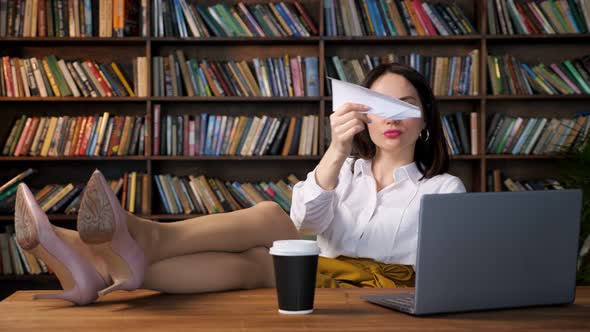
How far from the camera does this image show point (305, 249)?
118cm

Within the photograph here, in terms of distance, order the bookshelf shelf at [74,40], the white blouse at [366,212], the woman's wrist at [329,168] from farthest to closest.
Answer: the bookshelf shelf at [74,40]
the white blouse at [366,212]
the woman's wrist at [329,168]

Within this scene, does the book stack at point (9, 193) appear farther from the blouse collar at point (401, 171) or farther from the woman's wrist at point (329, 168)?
the woman's wrist at point (329, 168)

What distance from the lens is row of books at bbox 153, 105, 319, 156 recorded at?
3895mm

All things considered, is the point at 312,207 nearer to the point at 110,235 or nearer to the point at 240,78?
the point at 110,235

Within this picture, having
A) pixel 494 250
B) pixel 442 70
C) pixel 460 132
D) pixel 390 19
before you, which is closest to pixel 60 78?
pixel 390 19

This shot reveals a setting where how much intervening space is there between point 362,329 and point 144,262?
49 cm

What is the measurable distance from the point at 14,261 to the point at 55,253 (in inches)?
112

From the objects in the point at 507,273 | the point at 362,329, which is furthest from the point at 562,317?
the point at 362,329

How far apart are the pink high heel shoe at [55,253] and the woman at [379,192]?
56cm

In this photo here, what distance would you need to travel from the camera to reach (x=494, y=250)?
3.81 feet

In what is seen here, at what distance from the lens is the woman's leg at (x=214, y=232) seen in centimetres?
143

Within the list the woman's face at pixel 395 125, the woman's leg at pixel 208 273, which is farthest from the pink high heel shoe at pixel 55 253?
the woman's face at pixel 395 125

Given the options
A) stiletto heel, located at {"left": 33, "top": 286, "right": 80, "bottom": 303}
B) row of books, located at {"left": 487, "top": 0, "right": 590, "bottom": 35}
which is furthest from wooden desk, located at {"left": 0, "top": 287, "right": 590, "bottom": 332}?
row of books, located at {"left": 487, "top": 0, "right": 590, "bottom": 35}

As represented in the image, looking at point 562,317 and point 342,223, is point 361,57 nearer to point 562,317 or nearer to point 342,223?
point 342,223
